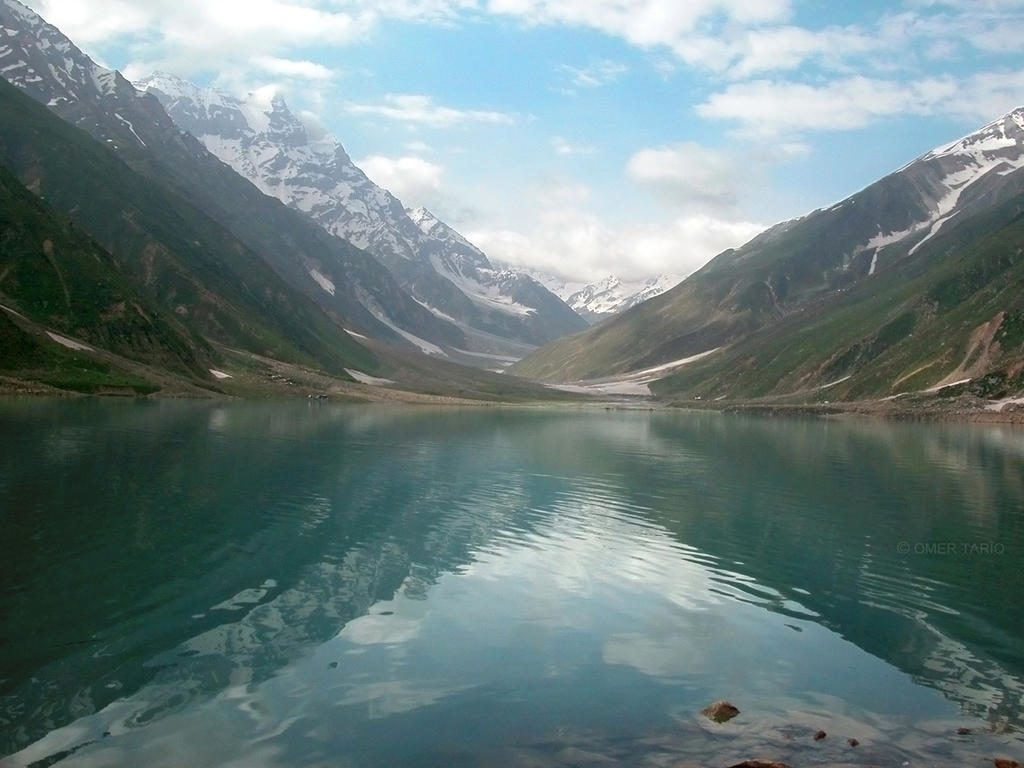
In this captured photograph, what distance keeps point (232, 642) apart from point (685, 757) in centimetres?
1295

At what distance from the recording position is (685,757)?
17750 millimetres

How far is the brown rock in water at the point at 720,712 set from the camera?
65.7ft

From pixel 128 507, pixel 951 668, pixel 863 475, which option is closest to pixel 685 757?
pixel 951 668

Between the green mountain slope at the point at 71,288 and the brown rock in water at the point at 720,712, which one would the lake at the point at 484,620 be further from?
the green mountain slope at the point at 71,288

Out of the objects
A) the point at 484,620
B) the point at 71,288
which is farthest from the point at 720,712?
the point at 71,288

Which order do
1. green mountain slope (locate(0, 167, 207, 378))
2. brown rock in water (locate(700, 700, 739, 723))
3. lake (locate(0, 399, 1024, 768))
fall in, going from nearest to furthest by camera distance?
lake (locate(0, 399, 1024, 768))
brown rock in water (locate(700, 700, 739, 723))
green mountain slope (locate(0, 167, 207, 378))

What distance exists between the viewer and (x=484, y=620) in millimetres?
27703

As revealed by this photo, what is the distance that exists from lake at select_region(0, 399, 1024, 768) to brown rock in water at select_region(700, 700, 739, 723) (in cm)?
28

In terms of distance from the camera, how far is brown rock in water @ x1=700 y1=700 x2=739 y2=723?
789 inches

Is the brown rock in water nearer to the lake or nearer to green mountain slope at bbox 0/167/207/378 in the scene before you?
the lake

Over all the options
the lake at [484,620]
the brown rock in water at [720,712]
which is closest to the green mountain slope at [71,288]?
the lake at [484,620]

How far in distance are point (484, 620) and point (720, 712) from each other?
9.54 meters

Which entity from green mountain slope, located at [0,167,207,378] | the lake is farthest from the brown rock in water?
green mountain slope, located at [0,167,207,378]

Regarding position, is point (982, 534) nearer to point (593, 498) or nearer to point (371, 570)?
point (593, 498)
